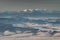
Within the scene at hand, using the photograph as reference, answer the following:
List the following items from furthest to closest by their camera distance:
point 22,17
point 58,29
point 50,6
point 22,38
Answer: point 50,6 → point 22,17 → point 58,29 → point 22,38

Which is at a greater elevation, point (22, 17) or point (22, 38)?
point (22, 17)

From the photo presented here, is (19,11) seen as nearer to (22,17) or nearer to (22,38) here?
(22,17)

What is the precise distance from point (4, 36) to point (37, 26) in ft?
1.39

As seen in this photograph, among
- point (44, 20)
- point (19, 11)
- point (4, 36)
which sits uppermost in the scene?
point (19, 11)

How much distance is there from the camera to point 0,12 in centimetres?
260

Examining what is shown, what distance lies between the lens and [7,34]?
86.2 inches

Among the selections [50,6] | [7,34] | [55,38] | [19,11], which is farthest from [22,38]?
[50,6]

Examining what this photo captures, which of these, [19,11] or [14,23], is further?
[19,11]

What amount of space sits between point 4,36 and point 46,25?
53cm

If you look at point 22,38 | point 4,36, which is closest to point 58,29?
point 22,38

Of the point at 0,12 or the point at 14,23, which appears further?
the point at 0,12

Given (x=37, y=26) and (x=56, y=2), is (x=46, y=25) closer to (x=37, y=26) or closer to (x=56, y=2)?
(x=37, y=26)

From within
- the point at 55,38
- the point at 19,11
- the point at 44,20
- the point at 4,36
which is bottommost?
the point at 55,38

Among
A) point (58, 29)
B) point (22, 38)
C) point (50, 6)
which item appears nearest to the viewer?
point (22, 38)
